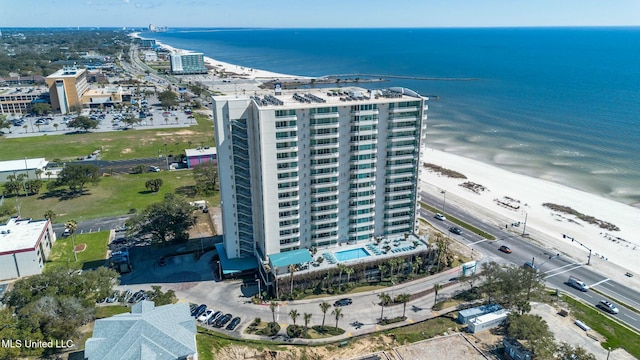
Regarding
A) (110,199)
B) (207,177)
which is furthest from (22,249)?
(207,177)

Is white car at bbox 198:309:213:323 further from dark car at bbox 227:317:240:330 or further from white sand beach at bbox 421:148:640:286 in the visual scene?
white sand beach at bbox 421:148:640:286

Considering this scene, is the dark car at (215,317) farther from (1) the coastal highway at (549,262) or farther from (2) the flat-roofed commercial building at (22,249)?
(1) the coastal highway at (549,262)

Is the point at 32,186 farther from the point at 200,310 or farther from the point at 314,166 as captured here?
the point at 314,166

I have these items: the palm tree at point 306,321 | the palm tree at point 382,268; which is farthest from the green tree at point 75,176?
the palm tree at point 382,268

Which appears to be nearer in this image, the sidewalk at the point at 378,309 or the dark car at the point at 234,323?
the sidewalk at the point at 378,309

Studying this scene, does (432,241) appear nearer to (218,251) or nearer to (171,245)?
(218,251)
